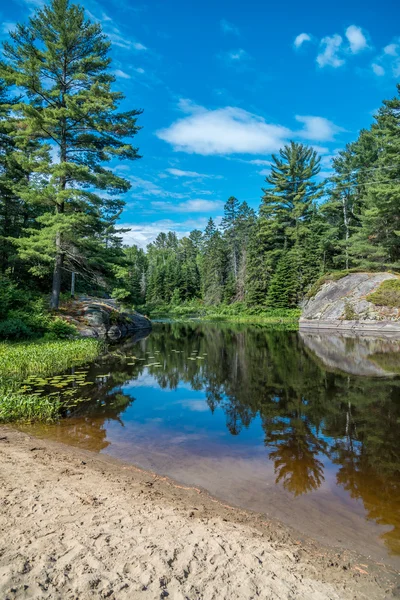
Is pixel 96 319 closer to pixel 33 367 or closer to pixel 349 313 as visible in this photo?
pixel 33 367

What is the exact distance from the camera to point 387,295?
80.0 feet

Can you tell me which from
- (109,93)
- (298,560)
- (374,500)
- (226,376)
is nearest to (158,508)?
(298,560)

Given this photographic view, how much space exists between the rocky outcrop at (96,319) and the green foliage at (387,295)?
60.3 feet

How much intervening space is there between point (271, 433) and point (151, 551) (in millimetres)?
3981

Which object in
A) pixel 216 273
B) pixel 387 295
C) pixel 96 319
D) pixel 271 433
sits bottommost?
pixel 271 433

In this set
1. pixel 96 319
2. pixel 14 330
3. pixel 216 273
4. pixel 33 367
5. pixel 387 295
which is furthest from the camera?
pixel 216 273

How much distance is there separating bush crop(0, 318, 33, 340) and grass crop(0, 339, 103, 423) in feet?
2.59

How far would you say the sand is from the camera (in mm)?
2311

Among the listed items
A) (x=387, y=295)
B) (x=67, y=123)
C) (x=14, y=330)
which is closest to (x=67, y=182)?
(x=67, y=123)

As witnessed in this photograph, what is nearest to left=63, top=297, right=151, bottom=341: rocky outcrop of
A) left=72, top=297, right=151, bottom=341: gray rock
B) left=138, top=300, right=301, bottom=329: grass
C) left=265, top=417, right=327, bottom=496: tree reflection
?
left=72, top=297, right=151, bottom=341: gray rock

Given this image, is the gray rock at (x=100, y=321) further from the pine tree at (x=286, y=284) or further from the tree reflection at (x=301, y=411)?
the pine tree at (x=286, y=284)

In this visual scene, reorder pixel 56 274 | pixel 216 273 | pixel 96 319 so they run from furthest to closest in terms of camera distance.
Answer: pixel 216 273, pixel 96 319, pixel 56 274

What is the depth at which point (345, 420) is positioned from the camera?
22.8 feet

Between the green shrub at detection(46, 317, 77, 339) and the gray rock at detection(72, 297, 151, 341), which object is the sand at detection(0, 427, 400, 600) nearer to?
the green shrub at detection(46, 317, 77, 339)
